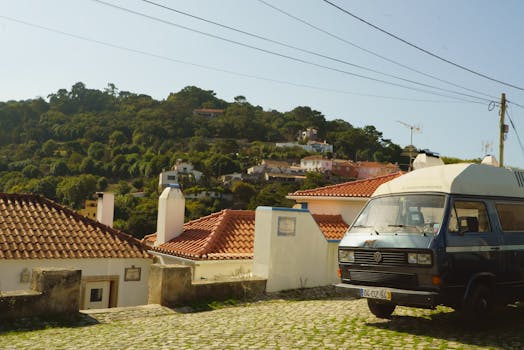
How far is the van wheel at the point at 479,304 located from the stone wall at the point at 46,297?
617 centimetres

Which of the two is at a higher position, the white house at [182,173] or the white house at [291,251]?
the white house at [182,173]

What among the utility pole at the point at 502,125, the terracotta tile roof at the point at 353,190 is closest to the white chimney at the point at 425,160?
the terracotta tile roof at the point at 353,190

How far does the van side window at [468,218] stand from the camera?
8.09 meters

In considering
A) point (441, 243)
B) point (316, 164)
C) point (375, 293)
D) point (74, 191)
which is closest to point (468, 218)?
point (441, 243)

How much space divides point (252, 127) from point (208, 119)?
14943mm

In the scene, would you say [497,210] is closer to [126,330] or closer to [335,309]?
[335,309]

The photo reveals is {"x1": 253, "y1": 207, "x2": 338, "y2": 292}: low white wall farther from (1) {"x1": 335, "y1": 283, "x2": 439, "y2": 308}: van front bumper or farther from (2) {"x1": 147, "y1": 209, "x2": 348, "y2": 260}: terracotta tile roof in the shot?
(1) {"x1": 335, "y1": 283, "x2": 439, "y2": 308}: van front bumper

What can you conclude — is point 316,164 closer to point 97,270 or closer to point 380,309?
point 97,270

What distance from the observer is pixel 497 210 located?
8.80m

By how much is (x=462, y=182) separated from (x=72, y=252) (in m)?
11.2

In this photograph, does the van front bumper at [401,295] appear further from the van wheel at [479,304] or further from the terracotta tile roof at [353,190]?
the terracotta tile roof at [353,190]

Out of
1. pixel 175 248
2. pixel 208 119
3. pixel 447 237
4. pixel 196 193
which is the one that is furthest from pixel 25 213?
pixel 208 119

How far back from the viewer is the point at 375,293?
315 inches

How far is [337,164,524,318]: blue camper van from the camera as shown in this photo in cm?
771
